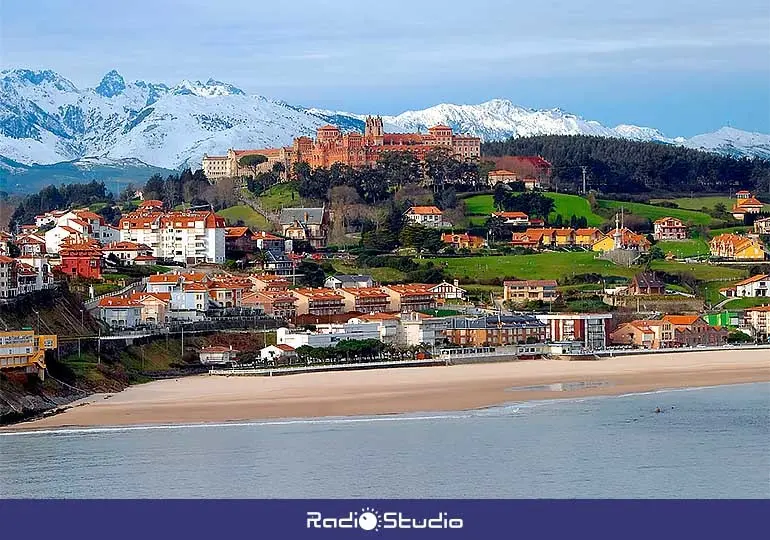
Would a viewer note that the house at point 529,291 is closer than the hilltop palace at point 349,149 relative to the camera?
Yes

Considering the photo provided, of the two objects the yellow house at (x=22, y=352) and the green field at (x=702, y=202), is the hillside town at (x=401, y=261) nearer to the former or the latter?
the green field at (x=702, y=202)

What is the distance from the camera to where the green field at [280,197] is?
157 ft

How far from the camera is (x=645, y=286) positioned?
3688 centimetres

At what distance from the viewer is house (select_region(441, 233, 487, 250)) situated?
4250 cm

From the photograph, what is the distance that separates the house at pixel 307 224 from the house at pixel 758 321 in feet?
43.2

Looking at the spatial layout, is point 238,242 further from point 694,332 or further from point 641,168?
point 641,168

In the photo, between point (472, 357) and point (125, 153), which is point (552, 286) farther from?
point (125, 153)

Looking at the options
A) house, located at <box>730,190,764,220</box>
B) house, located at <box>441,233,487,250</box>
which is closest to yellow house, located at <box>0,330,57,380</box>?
house, located at <box>441,233,487,250</box>

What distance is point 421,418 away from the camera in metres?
19.6

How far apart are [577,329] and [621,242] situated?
1048cm

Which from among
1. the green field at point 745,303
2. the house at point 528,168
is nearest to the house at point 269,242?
the green field at point 745,303

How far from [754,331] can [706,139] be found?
239 ft

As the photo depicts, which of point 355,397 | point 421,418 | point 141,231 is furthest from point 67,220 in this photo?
point 421,418

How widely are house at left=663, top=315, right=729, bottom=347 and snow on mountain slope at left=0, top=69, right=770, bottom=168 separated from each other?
50.5m
